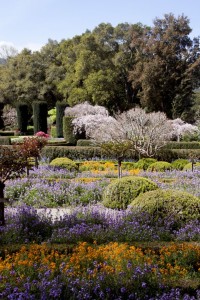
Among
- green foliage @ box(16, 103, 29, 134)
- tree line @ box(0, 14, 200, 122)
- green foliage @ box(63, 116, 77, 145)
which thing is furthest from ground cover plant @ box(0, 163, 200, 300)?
green foliage @ box(16, 103, 29, 134)

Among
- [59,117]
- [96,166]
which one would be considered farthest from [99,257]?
[59,117]

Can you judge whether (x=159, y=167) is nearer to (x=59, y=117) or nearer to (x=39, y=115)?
(x=59, y=117)

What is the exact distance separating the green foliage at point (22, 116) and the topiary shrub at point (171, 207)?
3144 cm

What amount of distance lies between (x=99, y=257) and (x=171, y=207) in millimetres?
2341

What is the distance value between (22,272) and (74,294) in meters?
0.78

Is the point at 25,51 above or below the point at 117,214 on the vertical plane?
above

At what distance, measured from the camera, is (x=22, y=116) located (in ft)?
124

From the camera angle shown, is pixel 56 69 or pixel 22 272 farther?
pixel 56 69

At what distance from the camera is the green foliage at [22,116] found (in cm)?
3756

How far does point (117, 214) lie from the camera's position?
7.40 meters

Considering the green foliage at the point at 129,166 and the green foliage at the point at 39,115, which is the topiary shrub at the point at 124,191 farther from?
the green foliage at the point at 39,115

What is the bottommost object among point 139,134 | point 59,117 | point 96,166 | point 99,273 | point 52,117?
point 99,273

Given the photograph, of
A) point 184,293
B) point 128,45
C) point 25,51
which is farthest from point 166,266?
point 25,51

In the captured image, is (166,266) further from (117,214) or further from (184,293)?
(117,214)
